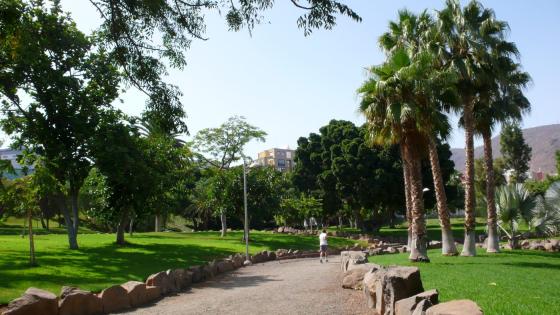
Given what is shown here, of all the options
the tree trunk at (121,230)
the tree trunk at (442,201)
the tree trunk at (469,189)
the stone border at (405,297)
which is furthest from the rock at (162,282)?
the tree trunk at (121,230)

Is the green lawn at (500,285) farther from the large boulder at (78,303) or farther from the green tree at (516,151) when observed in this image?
the green tree at (516,151)

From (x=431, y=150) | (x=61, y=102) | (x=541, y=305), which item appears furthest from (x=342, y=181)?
(x=541, y=305)

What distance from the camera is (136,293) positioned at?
539 inches

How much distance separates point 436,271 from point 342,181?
29.4 metres

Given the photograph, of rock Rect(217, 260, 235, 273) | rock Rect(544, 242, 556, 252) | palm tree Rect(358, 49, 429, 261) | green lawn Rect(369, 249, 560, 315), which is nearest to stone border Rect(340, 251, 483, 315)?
green lawn Rect(369, 249, 560, 315)

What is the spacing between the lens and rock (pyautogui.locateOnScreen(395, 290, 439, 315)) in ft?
24.7

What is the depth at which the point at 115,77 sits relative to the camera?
2666 cm

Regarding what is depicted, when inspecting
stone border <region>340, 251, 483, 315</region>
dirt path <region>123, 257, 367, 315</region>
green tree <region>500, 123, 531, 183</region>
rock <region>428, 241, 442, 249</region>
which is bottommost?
rock <region>428, 241, 442, 249</region>

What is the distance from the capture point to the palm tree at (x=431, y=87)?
20.5m

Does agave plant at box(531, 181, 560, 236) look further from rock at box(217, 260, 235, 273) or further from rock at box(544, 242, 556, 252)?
rock at box(217, 260, 235, 273)

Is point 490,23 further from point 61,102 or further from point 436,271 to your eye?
point 61,102

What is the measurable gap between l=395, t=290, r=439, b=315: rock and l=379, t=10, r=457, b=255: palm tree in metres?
12.9

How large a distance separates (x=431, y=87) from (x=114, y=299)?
1439 centimetres

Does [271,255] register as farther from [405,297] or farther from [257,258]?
[405,297]
